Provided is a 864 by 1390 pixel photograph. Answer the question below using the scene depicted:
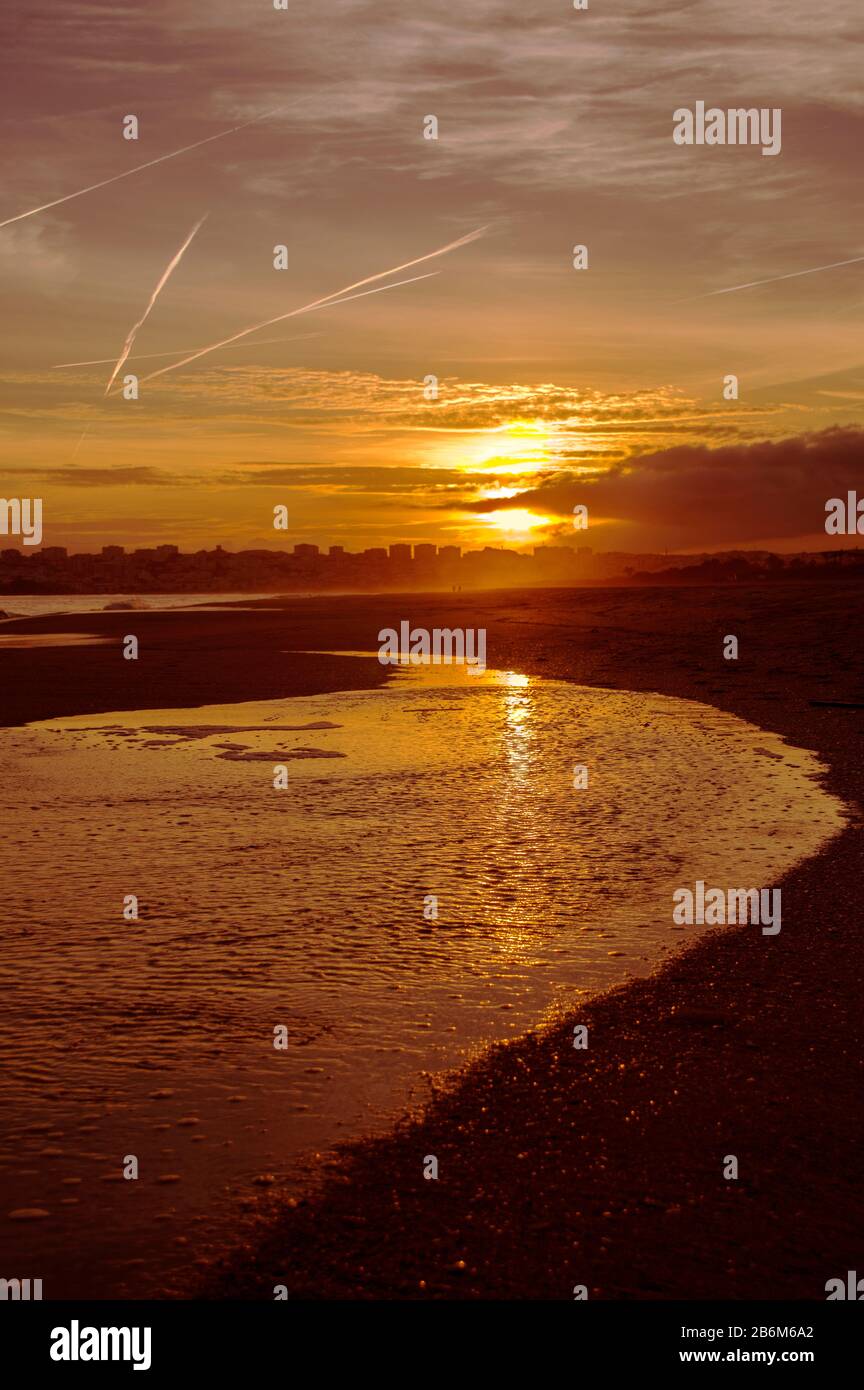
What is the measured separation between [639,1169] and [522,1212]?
1.96 feet

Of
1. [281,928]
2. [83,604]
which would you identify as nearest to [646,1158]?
[281,928]

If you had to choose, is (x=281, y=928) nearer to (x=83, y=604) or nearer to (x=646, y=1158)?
(x=646, y=1158)

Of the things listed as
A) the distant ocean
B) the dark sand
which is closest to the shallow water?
the dark sand

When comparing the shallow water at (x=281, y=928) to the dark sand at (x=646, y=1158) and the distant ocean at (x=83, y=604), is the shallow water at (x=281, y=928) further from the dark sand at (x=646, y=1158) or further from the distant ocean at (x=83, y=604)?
the distant ocean at (x=83, y=604)

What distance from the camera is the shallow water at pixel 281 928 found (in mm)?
5148

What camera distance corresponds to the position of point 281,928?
841cm

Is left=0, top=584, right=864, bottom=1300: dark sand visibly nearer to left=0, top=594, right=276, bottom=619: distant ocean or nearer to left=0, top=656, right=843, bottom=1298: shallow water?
left=0, top=656, right=843, bottom=1298: shallow water

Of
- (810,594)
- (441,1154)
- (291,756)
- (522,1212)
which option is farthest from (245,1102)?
(810,594)

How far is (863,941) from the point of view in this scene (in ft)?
25.8

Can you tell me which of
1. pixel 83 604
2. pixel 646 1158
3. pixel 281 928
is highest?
pixel 83 604

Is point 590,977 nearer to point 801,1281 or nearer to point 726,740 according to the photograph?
point 801,1281

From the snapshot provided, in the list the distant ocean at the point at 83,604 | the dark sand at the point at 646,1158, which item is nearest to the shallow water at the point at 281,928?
the dark sand at the point at 646,1158

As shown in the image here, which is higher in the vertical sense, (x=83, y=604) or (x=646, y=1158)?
(x=83, y=604)

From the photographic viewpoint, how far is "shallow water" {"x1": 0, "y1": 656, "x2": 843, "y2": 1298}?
16.9 ft
